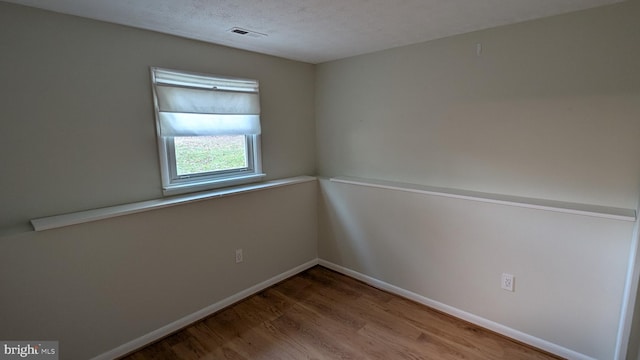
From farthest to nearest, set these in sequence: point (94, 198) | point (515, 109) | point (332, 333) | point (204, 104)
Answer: point (204, 104), point (332, 333), point (515, 109), point (94, 198)

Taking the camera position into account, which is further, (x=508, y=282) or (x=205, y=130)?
(x=205, y=130)

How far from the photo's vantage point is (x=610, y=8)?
1.84m

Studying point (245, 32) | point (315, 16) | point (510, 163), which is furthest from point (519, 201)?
point (245, 32)

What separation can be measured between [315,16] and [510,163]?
1.73 meters

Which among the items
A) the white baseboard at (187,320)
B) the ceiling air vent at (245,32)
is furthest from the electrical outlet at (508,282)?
the ceiling air vent at (245,32)

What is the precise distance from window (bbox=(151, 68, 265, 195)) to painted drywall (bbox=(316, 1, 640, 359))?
101cm

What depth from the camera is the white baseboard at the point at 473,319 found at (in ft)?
6.79

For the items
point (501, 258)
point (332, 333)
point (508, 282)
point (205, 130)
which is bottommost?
point (332, 333)

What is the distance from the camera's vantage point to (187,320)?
245 centimetres

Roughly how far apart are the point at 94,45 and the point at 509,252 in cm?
314

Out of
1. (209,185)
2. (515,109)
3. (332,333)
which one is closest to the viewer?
(515,109)

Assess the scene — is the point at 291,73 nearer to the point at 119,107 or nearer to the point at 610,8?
the point at 119,107

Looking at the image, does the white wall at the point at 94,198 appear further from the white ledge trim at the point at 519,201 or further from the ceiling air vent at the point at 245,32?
the white ledge trim at the point at 519,201

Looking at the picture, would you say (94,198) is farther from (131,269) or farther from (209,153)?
(209,153)
